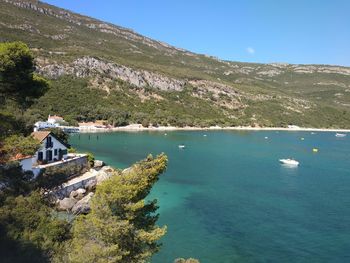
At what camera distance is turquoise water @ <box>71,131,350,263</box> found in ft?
93.2

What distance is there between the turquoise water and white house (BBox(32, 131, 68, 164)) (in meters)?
10.7

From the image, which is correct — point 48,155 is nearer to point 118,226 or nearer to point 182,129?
point 118,226

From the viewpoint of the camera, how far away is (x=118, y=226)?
1404 centimetres

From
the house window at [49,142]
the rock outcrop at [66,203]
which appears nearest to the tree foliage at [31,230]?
the rock outcrop at [66,203]

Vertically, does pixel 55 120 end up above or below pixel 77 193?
above

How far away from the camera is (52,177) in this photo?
36531mm

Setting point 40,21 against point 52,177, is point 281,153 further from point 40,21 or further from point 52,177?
point 40,21

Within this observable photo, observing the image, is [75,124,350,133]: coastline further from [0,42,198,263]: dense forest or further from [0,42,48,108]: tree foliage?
[0,42,48,108]: tree foliage

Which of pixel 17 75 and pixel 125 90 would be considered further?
pixel 125 90

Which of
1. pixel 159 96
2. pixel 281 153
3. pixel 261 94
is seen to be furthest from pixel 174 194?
pixel 261 94

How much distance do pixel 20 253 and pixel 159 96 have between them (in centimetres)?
14452

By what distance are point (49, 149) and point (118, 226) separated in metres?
29.5

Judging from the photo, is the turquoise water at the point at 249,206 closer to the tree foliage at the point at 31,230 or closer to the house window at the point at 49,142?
the tree foliage at the point at 31,230

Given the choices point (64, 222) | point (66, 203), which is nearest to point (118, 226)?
point (64, 222)
